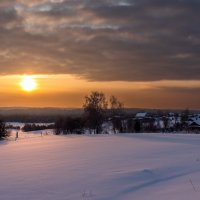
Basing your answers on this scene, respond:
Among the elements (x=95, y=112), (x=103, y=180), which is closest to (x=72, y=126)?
(x=95, y=112)

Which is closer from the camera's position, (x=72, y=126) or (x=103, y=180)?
(x=103, y=180)

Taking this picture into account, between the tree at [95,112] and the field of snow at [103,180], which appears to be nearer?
the field of snow at [103,180]

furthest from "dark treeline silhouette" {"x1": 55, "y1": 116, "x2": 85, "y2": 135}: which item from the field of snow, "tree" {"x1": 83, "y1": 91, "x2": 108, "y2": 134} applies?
the field of snow

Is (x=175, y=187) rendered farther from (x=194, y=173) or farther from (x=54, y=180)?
(x=54, y=180)

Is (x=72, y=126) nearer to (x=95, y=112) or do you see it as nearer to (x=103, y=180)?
(x=95, y=112)

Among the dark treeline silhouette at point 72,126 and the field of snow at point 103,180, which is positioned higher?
the dark treeline silhouette at point 72,126

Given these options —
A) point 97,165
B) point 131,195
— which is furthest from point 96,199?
point 97,165

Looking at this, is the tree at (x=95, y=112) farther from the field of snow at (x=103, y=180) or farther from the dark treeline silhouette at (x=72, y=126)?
the field of snow at (x=103, y=180)

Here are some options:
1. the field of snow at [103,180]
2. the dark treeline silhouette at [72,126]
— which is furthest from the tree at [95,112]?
the field of snow at [103,180]

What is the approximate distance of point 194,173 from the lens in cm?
1126

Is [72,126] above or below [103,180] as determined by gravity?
above

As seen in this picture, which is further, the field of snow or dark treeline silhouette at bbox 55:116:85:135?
dark treeline silhouette at bbox 55:116:85:135

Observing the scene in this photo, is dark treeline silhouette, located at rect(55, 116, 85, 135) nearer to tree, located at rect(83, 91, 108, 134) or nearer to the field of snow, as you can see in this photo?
tree, located at rect(83, 91, 108, 134)

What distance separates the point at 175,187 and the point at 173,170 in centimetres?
307
